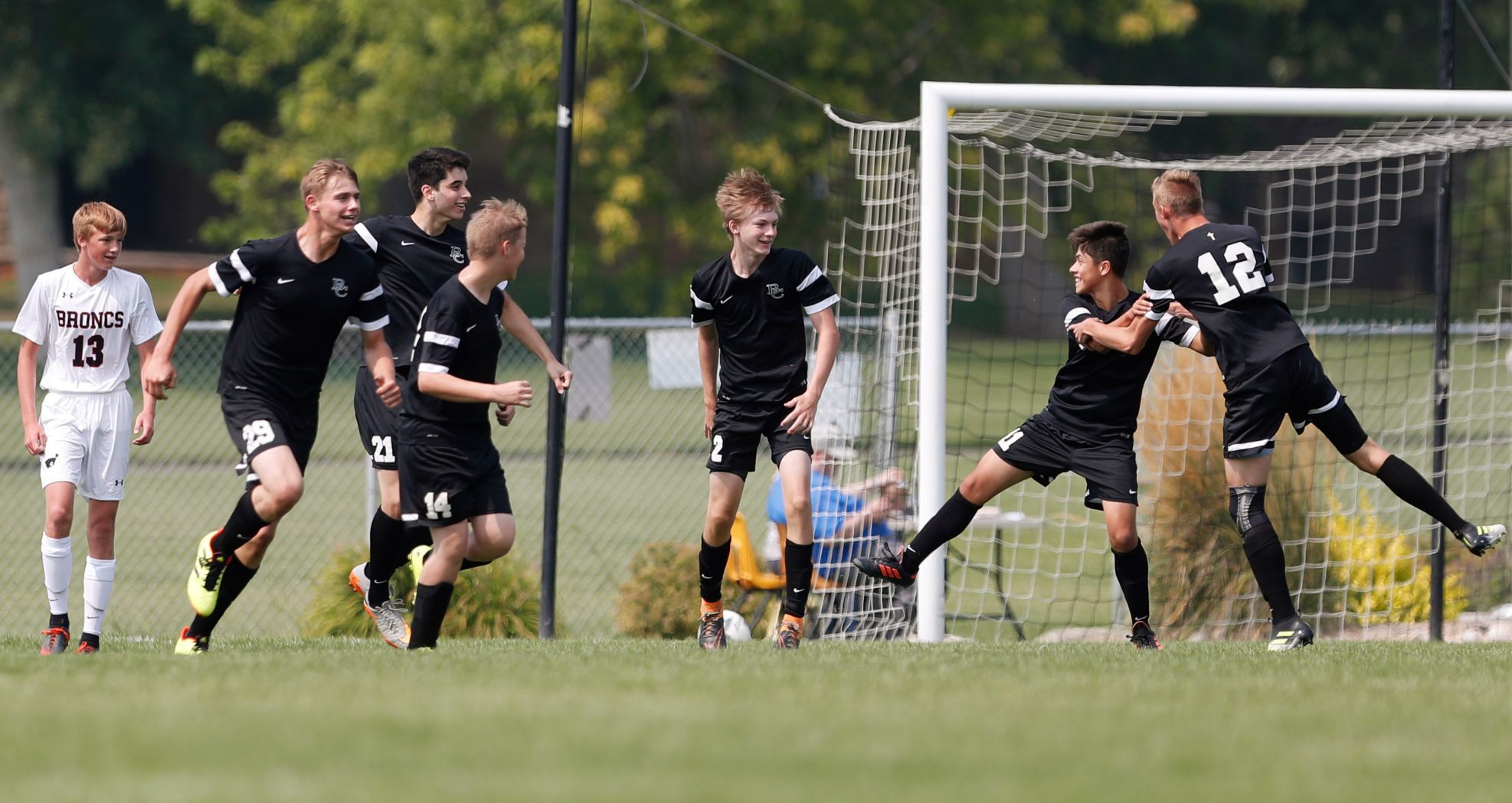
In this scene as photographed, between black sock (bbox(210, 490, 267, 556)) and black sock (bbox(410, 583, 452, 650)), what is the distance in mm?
695

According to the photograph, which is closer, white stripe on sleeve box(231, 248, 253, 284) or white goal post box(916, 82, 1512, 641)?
white stripe on sleeve box(231, 248, 253, 284)

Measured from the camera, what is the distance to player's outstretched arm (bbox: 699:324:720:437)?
7363 mm

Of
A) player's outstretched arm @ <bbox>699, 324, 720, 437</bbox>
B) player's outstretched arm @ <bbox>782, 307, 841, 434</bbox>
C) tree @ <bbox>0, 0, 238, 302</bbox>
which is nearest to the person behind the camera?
player's outstretched arm @ <bbox>782, 307, 841, 434</bbox>

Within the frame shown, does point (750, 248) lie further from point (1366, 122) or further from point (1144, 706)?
point (1366, 122)

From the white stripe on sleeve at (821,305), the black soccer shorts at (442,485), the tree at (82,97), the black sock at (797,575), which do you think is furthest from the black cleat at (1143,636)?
the tree at (82,97)

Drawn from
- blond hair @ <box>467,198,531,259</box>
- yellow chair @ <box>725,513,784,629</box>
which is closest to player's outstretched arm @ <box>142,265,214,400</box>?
blond hair @ <box>467,198,531,259</box>

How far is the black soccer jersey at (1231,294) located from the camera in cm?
719

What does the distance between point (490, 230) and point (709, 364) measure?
4.22 ft

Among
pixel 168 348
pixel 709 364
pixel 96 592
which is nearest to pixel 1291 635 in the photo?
pixel 709 364

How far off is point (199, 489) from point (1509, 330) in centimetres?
1108

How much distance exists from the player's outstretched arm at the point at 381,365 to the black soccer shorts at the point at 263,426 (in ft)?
0.92

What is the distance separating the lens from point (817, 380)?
22.7ft

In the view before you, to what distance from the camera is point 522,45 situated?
26141 millimetres

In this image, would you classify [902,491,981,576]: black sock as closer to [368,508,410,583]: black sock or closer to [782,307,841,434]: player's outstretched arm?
[782,307,841,434]: player's outstretched arm
